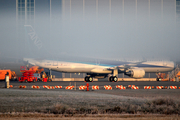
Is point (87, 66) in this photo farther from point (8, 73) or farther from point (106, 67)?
point (8, 73)

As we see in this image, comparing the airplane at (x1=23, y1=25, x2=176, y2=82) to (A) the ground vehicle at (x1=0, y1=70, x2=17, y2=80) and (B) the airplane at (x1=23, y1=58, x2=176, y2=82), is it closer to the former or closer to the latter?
(B) the airplane at (x1=23, y1=58, x2=176, y2=82)

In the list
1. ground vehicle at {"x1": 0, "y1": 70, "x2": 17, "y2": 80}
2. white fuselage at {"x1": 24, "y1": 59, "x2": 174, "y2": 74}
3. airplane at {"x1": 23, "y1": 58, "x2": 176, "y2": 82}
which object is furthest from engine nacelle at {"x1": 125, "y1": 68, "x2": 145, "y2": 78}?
ground vehicle at {"x1": 0, "y1": 70, "x2": 17, "y2": 80}

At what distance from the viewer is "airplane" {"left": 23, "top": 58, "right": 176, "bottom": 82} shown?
45753 millimetres

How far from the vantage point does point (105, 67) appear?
47219mm

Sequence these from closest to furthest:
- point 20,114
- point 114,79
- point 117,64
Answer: point 20,114, point 114,79, point 117,64

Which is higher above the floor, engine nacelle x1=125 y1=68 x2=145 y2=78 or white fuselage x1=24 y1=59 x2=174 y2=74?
white fuselage x1=24 y1=59 x2=174 y2=74

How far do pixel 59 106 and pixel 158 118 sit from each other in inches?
194

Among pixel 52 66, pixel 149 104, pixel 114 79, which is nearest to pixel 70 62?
pixel 52 66

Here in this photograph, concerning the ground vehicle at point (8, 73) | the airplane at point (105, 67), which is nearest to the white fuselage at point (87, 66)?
the airplane at point (105, 67)

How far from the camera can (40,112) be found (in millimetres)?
11844

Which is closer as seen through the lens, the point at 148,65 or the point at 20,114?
the point at 20,114

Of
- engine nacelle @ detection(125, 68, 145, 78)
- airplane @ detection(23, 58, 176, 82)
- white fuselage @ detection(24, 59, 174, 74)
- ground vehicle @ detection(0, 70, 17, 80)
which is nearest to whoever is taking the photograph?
engine nacelle @ detection(125, 68, 145, 78)

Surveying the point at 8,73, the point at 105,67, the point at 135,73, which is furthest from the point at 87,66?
the point at 8,73

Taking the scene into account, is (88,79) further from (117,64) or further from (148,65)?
(148,65)
